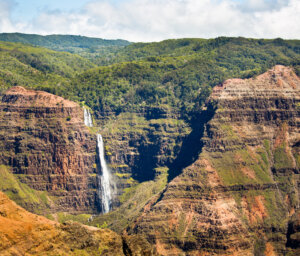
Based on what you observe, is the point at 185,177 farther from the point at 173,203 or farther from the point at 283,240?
the point at 283,240

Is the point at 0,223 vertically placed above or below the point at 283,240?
above

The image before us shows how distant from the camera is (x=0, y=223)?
8569 centimetres


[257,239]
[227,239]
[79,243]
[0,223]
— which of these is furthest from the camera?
[257,239]

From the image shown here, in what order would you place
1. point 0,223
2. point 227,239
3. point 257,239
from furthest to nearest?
1. point 257,239
2. point 227,239
3. point 0,223

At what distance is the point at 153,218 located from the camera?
616ft

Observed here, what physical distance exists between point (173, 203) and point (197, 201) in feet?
19.3

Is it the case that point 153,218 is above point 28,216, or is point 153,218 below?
below

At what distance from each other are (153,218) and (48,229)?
99359 mm

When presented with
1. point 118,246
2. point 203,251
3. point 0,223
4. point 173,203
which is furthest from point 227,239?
point 0,223

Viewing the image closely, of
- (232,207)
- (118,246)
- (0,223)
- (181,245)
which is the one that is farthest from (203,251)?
(0,223)

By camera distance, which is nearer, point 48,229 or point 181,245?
point 48,229

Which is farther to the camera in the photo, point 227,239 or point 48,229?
point 227,239

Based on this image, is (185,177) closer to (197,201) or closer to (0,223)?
(197,201)

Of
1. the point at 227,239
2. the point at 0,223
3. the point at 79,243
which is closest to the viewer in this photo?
the point at 0,223
